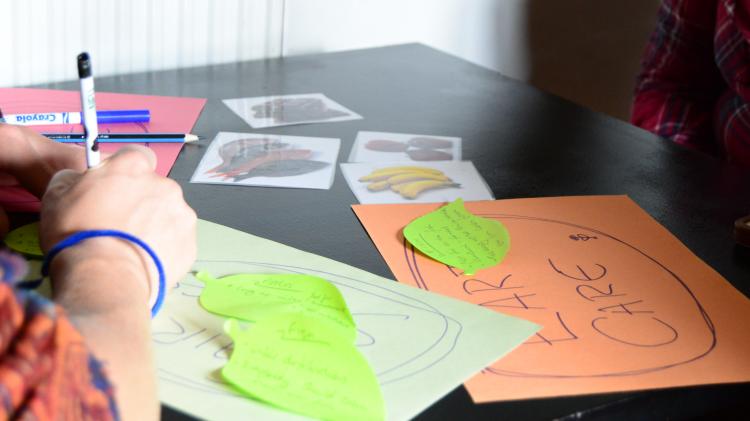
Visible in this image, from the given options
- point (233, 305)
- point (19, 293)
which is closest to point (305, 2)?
point (233, 305)

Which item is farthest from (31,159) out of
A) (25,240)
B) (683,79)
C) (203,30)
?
(683,79)

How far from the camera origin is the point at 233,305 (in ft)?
2.17

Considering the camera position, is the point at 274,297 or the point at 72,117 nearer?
the point at 274,297

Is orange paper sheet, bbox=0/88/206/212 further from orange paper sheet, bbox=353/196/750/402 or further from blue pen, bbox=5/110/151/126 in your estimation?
orange paper sheet, bbox=353/196/750/402

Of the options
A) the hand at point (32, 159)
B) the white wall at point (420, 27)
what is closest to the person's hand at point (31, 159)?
the hand at point (32, 159)

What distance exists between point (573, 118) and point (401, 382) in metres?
0.77

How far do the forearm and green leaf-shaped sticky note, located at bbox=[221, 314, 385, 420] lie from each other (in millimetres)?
69

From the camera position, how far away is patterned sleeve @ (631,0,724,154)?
167 centimetres

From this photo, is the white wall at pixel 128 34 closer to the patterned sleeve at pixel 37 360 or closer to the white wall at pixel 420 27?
the white wall at pixel 420 27

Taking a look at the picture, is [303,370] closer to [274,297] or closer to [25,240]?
[274,297]

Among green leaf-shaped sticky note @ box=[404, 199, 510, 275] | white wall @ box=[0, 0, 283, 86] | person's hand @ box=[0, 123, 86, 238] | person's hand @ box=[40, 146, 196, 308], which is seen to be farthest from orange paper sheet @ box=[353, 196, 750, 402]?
white wall @ box=[0, 0, 283, 86]

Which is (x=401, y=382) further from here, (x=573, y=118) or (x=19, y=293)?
(x=573, y=118)

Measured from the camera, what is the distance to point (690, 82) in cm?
172

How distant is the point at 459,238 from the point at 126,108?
555 millimetres
